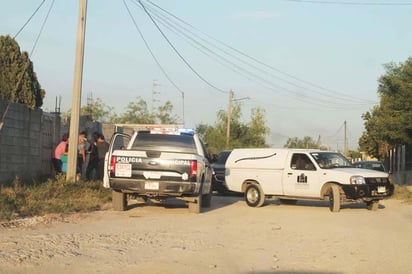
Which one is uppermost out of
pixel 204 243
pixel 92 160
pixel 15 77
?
pixel 15 77

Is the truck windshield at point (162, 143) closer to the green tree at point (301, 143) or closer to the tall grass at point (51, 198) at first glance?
the tall grass at point (51, 198)

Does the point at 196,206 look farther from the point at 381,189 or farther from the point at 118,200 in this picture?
the point at 381,189

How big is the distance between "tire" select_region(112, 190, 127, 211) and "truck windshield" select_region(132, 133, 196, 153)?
1.29 metres

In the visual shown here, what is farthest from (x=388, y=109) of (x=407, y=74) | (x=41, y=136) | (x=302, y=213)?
(x=41, y=136)

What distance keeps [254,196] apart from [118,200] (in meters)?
4.62

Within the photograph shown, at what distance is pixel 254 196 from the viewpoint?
56.7 ft

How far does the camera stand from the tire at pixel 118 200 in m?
14.2

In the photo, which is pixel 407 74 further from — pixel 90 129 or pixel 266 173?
pixel 90 129

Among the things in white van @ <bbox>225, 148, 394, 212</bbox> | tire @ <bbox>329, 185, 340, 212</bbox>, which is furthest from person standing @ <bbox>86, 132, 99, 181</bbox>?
tire @ <bbox>329, 185, 340, 212</bbox>

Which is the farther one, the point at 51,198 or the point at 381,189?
the point at 381,189

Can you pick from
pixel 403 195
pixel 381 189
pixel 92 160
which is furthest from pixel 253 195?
pixel 403 195

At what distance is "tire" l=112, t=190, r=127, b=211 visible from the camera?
1423cm

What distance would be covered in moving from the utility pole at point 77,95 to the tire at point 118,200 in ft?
10.4

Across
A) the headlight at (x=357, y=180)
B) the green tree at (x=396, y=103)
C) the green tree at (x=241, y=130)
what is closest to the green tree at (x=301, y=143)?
the green tree at (x=241, y=130)
